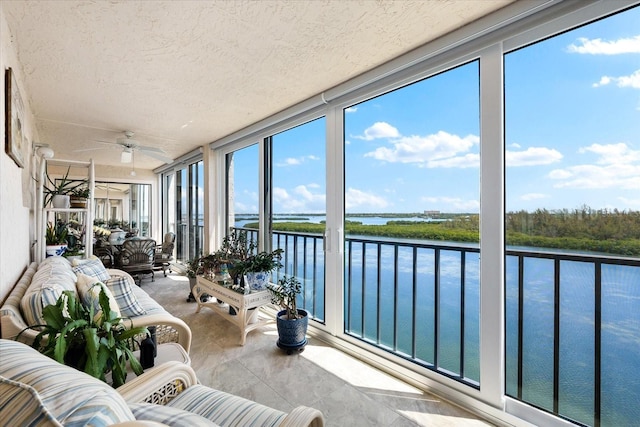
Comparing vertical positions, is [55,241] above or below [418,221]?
below

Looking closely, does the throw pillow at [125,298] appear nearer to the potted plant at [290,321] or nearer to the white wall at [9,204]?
the white wall at [9,204]

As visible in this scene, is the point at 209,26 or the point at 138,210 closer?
the point at 209,26

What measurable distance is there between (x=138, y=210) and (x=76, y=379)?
789cm

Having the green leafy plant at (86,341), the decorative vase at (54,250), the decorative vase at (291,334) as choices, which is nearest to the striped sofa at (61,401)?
the green leafy plant at (86,341)

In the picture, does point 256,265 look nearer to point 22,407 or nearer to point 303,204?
point 303,204

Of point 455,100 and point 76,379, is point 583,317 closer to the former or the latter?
point 455,100

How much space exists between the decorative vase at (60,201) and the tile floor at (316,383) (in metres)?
2.00

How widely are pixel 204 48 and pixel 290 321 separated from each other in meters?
2.21

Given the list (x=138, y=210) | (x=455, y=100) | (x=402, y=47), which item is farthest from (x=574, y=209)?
(x=138, y=210)

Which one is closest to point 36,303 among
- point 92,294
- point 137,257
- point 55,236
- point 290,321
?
point 92,294

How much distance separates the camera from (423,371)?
201cm

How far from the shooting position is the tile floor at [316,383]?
5.57 feet

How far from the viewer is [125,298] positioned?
1.93m

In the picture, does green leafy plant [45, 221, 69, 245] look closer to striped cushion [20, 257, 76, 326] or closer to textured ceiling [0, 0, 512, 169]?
textured ceiling [0, 0, 512, 169]
